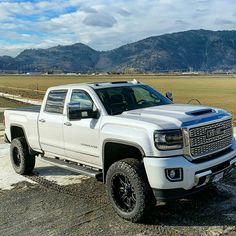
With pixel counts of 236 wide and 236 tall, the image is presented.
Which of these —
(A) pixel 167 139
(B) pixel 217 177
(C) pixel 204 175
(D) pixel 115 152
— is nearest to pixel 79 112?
(D) pixel 115 152

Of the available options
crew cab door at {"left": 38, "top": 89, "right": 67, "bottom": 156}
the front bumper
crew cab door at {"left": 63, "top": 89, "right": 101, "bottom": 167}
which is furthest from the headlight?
crew cab door at {"left": 38, "top": 89, "right": 67, "bottom": 156}

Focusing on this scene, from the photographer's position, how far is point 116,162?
5449 millimetres

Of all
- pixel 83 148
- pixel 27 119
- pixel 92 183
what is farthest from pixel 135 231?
pixel 27 119

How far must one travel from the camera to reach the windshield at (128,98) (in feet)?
20.2

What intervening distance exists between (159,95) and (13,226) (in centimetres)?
333

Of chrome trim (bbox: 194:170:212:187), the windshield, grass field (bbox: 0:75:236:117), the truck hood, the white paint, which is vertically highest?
the windshield

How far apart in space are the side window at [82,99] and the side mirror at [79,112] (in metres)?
Answer: 0.15

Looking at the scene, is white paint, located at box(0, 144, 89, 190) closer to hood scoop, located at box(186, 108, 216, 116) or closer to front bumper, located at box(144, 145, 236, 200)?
front bumper, located at box(144, 145, 236, 200)

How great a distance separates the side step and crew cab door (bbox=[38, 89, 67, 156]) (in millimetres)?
143

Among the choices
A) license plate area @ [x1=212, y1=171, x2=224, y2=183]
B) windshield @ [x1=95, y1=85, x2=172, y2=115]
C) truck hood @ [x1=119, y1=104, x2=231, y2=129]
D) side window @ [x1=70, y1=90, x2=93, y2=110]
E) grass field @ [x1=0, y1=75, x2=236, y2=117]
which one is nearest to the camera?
truck hood @ [x1=119, y1=104, x2=231, y2=129]

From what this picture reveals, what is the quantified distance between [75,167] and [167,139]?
2.18 m

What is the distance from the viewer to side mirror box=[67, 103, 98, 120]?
19.1 feet

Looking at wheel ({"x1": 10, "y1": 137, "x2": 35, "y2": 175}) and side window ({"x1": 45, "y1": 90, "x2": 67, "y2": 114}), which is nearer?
side window ({"x1": 45, "y1": 90, "x2": 67, "y2": 114})

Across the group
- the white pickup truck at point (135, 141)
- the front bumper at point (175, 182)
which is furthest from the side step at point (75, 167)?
the front bumper at point (175, 182)
